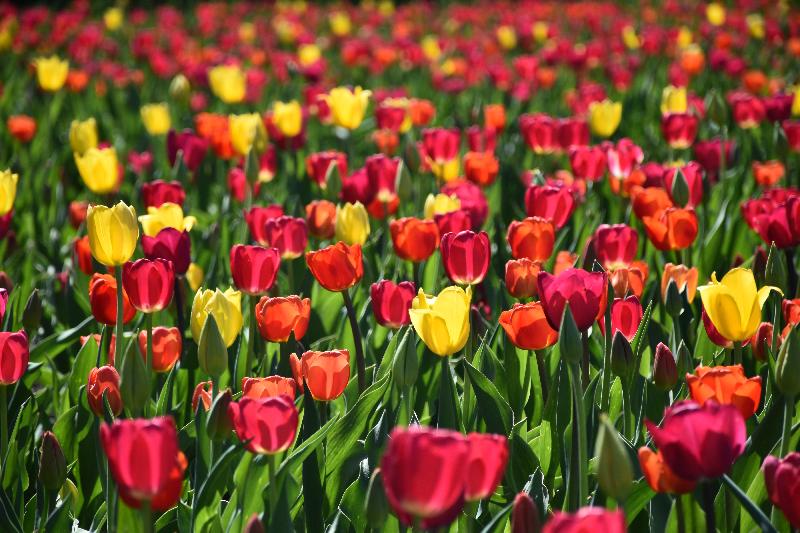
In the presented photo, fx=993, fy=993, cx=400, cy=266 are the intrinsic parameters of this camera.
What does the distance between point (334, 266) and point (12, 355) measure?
657mm

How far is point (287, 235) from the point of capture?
2.47 metres

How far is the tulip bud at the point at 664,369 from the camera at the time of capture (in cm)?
181

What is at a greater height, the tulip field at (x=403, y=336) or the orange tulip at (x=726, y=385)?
the orange tulip at (x=726, y=385)

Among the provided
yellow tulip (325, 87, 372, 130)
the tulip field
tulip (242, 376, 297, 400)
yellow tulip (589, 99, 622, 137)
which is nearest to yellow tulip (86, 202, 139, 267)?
the tulip field

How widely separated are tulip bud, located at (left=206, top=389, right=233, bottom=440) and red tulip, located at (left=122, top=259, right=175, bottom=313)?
0.43 m

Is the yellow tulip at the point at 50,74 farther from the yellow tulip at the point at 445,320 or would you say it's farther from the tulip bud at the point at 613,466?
the tulip bud at the point at 613,466

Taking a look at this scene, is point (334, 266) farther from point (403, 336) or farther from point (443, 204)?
point (443, 204)

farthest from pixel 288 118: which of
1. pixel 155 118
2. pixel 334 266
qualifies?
pixel 334 266

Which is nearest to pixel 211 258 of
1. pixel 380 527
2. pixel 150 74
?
pixel 380 527

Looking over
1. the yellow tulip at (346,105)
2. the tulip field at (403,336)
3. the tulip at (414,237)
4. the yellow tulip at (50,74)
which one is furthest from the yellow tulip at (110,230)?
the yellow tulip at (50,74)

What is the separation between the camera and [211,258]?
3066mm

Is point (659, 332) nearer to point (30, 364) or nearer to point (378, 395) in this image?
point (378, 395)

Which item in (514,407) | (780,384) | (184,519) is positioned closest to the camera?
(780,384)

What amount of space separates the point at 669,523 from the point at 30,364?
4.77 ft
